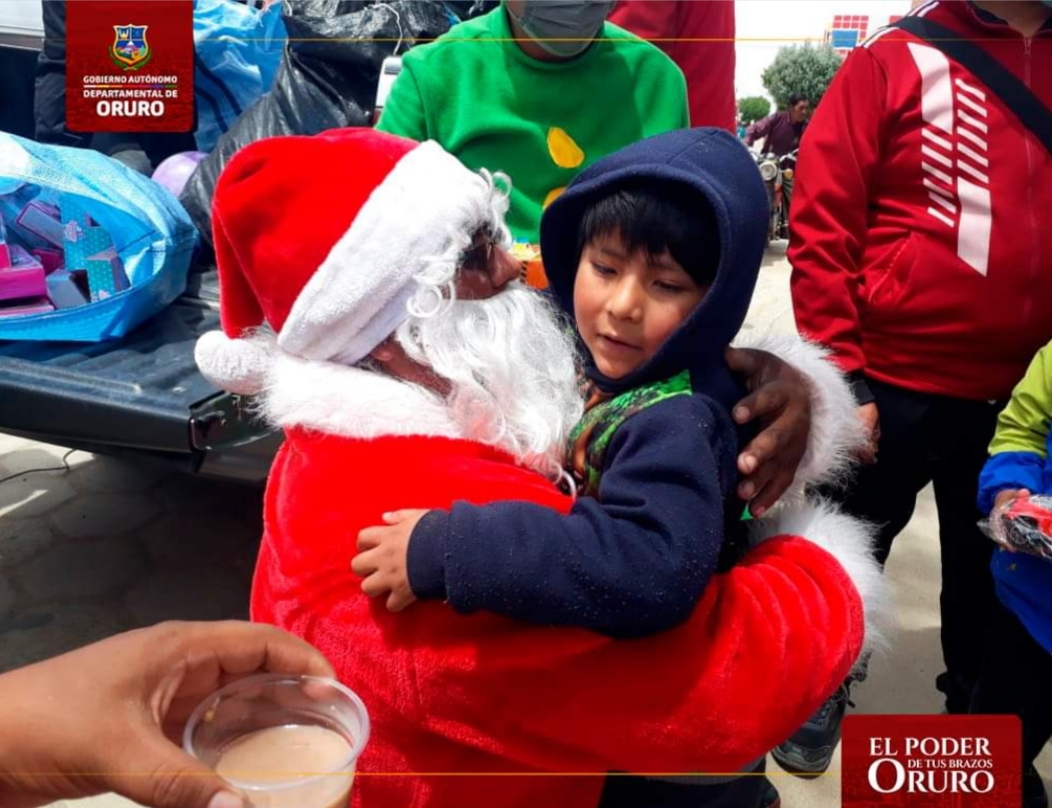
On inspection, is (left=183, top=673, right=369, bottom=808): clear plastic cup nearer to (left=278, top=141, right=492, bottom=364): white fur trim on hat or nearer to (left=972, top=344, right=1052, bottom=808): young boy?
(left=278, top=141, right=492, bottom=364): white fur trim on hat

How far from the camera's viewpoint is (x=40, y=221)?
2.62 m

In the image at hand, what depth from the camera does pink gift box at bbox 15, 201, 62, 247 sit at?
261 cm

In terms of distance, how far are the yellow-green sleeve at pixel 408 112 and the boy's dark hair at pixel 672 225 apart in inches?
37.5

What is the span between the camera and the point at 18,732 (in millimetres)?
802

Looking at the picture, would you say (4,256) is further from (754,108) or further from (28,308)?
(754,108)

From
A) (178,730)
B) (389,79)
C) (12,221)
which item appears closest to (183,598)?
(12,221)

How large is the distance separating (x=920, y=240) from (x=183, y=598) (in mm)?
2361

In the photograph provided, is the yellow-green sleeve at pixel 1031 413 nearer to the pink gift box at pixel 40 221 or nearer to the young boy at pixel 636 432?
the young boy at pixel 636 432

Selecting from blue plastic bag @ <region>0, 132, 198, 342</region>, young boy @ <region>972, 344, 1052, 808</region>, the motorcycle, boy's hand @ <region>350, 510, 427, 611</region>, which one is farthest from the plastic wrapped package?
the motorcycle

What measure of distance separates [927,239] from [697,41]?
1.05 meters

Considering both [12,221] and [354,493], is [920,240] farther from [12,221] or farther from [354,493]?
[12,221]

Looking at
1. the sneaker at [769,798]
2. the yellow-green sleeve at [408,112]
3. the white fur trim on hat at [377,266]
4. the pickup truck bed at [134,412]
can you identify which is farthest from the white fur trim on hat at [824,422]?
the pickup truck bed at [134,412]

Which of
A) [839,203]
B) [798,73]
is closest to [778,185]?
[798,73]

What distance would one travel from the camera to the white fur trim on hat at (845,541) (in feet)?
3.79
